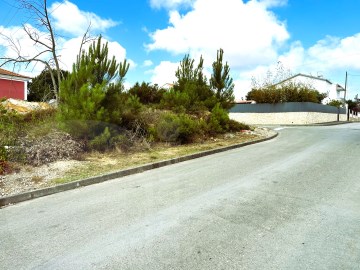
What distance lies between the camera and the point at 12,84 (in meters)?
27.3

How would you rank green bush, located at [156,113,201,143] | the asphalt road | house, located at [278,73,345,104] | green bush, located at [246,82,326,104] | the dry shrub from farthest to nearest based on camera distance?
house, located at [278,73,345,104]
green bush, located at [246,82,326,104]
green bush, located at [156,113,201,143]
the dry shrub
the asphalt road

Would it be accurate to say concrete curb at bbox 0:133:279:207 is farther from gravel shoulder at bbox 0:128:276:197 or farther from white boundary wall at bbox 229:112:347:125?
white boundary wall at bbox 229:112:347:125

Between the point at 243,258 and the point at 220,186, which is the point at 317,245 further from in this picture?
the point at 220,186

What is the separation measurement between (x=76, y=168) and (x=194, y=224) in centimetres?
445

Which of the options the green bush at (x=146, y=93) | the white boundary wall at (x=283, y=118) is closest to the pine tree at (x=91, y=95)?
the green bush at (x=146, y=93)

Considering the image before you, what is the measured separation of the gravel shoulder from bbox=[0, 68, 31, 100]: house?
73.2 ft

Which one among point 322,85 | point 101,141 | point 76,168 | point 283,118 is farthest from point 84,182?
point 322,85

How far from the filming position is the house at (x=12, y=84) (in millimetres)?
26734

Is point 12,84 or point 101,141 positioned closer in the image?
point 101,141

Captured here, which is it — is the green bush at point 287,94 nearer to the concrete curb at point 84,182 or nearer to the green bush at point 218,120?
the green bush at point 218,120

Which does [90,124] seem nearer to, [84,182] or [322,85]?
[84,182]

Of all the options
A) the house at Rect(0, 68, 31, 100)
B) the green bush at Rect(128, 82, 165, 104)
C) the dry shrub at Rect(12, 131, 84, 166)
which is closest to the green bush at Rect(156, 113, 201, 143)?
the dry shrub at Rect(12, 131, 84, 166)

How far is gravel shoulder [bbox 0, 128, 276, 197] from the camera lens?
595cm

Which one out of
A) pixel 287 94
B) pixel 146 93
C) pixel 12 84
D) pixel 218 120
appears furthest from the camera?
pixel 287 94
